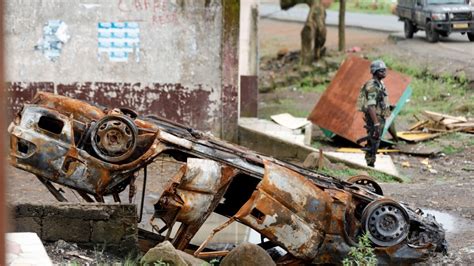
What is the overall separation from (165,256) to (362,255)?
1875mm

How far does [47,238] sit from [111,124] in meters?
1.12

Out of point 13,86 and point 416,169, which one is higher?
point 13,86

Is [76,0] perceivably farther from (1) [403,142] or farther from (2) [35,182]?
(1) [403,142]

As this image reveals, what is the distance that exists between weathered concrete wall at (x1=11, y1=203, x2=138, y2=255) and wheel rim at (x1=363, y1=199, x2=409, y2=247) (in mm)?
2056

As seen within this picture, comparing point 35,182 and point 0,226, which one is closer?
point 0,226

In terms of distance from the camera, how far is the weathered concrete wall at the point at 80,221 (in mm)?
7492

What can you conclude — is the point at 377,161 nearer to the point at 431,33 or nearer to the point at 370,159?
the point at 370,159

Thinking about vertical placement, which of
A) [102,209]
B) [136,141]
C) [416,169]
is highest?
[136,141]

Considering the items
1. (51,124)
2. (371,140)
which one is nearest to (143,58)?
(371,140)

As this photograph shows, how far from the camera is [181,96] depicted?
14141 millimetres

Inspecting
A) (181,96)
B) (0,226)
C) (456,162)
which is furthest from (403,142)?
(0,226)

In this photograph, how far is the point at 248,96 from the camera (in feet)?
52.1

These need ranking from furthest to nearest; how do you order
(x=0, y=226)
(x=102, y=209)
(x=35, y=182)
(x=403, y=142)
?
1. (x=403, y=142)
2. (x=35, y=182)
3. (x=102, y=209)
4. (x=0, y=226)

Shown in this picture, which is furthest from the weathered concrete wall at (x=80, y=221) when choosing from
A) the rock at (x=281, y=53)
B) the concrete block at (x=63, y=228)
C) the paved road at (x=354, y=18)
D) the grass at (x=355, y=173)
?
the paved road at (x=354, y=18)
